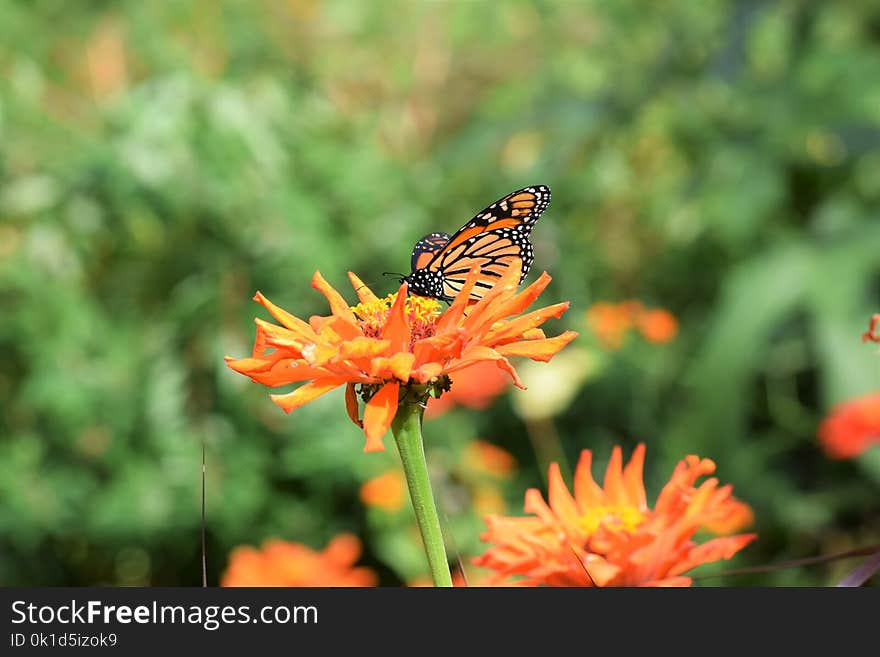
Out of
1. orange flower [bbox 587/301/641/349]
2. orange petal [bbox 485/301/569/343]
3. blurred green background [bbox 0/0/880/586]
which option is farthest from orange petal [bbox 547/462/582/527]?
orange flower [bbox 587/301/641/349]

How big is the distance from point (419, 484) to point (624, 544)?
91 millimetres

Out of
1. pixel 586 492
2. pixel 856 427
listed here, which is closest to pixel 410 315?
pixel 586 492

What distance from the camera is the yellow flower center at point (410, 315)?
454 mm

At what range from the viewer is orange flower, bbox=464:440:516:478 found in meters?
1.63

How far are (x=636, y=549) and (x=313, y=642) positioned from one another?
14 cm

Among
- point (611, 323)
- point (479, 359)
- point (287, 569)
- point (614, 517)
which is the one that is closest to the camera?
point (479, 359)

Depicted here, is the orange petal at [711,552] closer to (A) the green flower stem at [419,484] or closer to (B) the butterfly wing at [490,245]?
(A) the green flower stem at [419,484]

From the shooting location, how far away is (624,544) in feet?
1.34

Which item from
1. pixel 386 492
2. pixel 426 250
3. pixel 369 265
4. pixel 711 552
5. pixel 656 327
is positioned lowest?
pixel 711 552

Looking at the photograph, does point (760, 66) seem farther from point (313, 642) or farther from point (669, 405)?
point (313, 642)

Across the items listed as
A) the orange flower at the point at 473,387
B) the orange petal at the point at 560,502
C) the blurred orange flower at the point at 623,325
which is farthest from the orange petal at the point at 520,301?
the blurred orange flower at the point at 623,325

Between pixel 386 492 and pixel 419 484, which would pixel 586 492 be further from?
pixel 386 492

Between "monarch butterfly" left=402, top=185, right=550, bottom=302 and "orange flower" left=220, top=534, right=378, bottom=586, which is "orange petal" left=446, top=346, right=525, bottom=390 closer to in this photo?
"monarch butterfly" left=402, top=185, right=550, bottom=302

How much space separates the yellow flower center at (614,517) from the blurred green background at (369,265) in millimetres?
853
